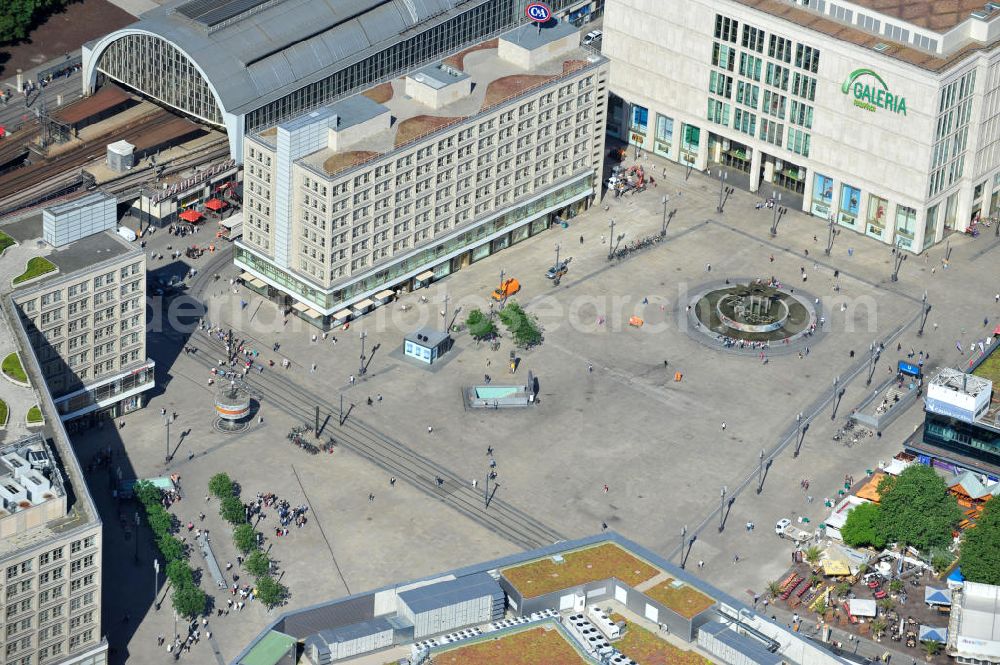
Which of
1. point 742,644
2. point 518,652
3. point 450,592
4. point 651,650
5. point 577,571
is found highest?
point 450,592

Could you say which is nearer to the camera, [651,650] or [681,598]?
[651,650]

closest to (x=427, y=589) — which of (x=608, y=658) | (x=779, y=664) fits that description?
(x=608, y=658)

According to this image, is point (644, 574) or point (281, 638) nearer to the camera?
point (281, 638)

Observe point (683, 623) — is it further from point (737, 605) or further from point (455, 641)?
point (455, 641)

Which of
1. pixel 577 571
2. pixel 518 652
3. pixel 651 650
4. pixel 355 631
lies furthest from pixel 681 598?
pixel 355 631

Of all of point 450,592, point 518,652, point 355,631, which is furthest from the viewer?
point 450,592

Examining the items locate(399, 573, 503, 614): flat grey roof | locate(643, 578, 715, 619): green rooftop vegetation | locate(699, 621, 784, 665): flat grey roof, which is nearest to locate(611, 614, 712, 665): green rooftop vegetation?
locate(699, 621, 784, 665): flat grey roof

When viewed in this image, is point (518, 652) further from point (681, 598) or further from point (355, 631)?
point (681, 598)
